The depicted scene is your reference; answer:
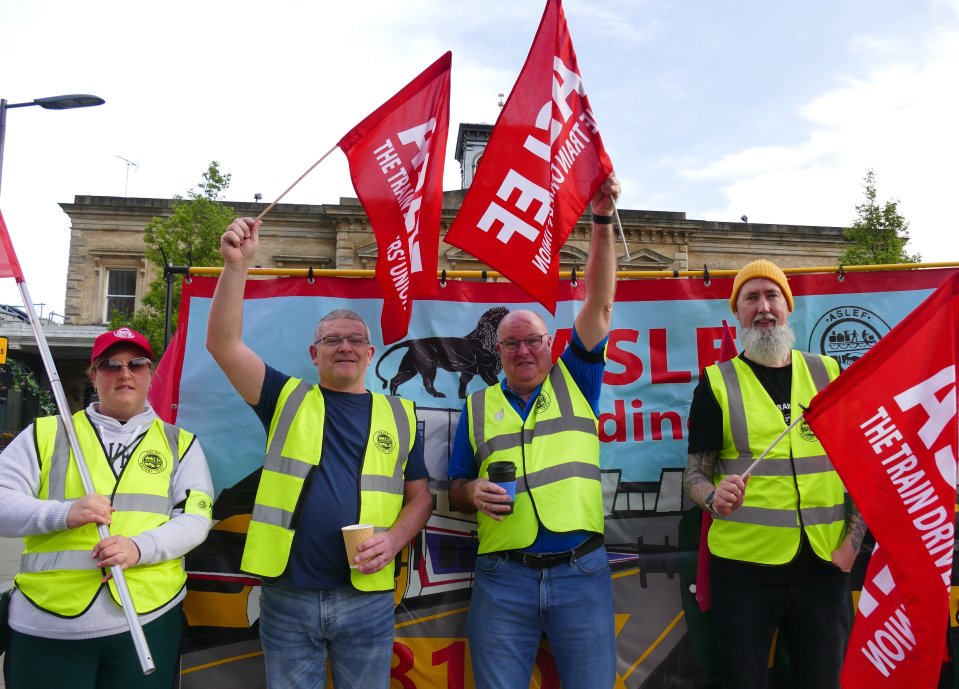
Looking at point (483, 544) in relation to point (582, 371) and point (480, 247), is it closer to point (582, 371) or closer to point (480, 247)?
point (582, 371)

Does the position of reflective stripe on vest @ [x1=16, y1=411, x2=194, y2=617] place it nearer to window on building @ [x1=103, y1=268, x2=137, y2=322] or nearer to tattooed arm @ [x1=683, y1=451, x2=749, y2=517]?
tattooed arm @ [x1=683, y1=451, x2=749, y2=517]

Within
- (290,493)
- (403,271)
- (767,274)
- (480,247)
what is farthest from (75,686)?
(767,274)

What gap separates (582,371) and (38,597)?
254 centimetres

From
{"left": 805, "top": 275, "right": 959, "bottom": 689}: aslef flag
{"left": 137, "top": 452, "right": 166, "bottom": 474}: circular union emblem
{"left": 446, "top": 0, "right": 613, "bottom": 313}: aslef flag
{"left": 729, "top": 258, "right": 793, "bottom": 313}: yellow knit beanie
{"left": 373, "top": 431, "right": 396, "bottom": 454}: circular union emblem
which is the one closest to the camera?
{"left": 805, "top": 275, "right": 959, "bottom": 689}: aslef flag

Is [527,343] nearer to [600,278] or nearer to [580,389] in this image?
[580,389]

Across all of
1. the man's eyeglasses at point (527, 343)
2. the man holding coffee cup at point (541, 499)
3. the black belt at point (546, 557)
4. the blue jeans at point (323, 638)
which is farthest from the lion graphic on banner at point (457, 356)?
the blue jeans at point (323, 638)

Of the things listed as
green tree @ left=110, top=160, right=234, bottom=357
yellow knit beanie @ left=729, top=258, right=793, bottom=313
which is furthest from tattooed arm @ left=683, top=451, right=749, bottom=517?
green tree @ left=110, top=160, right=234, bottom=357

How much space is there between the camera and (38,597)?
2.67 metres

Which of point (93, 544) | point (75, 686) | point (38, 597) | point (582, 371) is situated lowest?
point (75, 686)

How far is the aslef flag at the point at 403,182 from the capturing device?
3510mm

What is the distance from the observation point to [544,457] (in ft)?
10.1

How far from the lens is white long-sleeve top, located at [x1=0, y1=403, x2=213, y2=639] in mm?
2633

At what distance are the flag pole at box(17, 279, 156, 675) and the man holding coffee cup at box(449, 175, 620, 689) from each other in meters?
1.37

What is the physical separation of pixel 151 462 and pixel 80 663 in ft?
2.74
